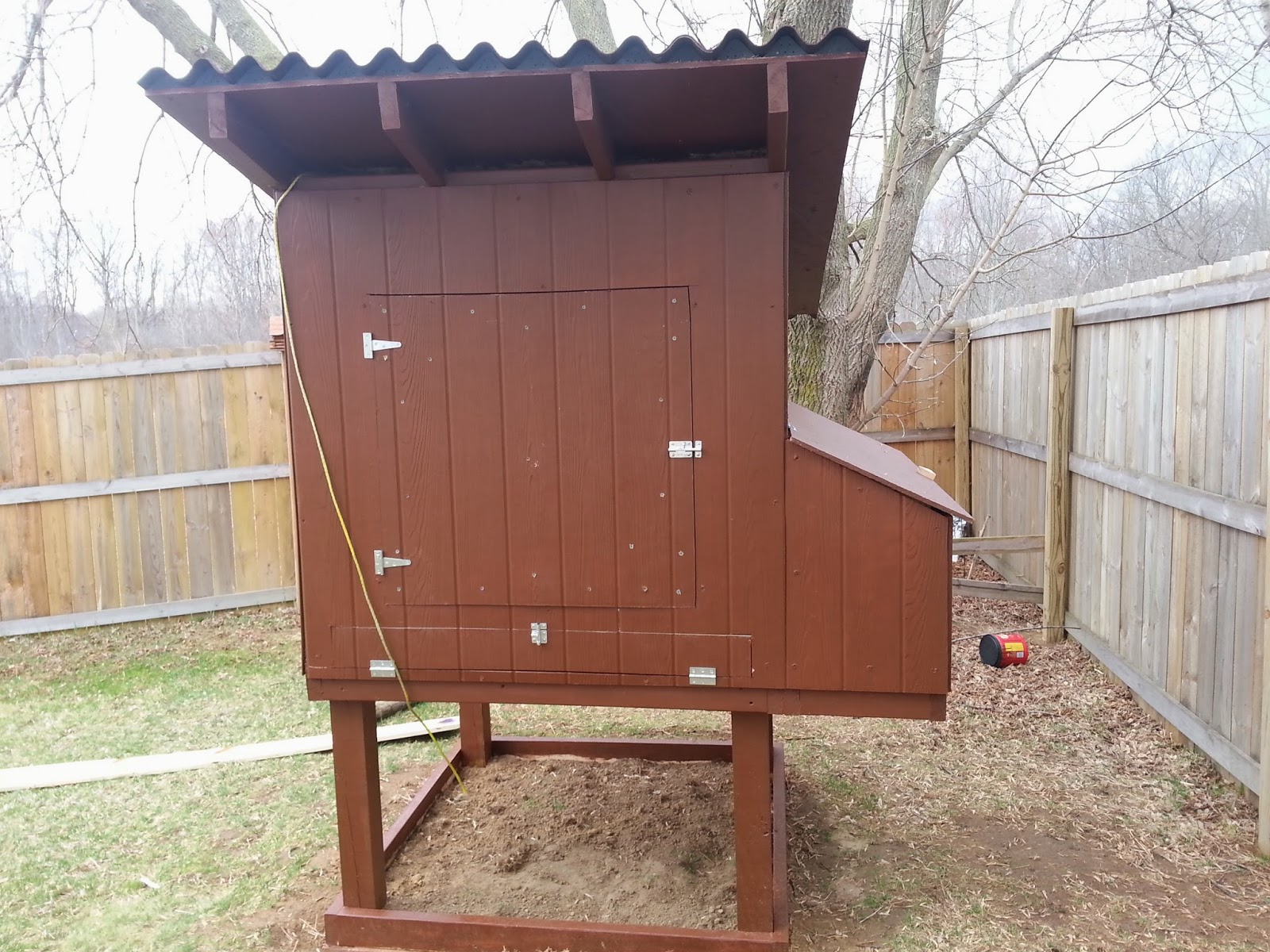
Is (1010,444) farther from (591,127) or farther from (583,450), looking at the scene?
(591,127)

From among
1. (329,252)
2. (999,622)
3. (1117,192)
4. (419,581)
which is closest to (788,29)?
(329,252)

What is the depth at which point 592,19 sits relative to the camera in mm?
5797

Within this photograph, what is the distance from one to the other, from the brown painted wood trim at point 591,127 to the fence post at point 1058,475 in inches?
160

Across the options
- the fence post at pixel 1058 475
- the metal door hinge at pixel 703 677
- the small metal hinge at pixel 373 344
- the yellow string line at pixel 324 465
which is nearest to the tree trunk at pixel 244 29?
the yellow string line at pixel 324 465

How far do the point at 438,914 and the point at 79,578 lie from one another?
5234 mm

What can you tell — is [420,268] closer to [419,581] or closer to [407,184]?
[407,184]

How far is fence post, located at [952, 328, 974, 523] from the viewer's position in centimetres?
864

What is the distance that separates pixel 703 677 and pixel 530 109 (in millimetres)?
1710

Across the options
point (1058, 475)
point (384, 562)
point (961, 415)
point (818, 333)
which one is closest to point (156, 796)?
point (384, 562)

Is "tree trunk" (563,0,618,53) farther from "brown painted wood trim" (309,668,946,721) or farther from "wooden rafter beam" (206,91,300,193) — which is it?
"brown painted wood trim" (309,668,946,721)

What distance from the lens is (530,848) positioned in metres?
3.78

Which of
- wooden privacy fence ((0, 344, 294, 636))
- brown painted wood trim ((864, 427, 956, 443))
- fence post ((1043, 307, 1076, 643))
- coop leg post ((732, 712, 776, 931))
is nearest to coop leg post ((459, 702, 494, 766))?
coop leg post ((732, 712, 776, 931))

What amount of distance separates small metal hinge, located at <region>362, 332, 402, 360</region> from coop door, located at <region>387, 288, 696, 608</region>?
0.09 feet

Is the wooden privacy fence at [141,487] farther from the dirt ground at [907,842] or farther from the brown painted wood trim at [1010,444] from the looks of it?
the brown painted wood trim at [1010,444]
